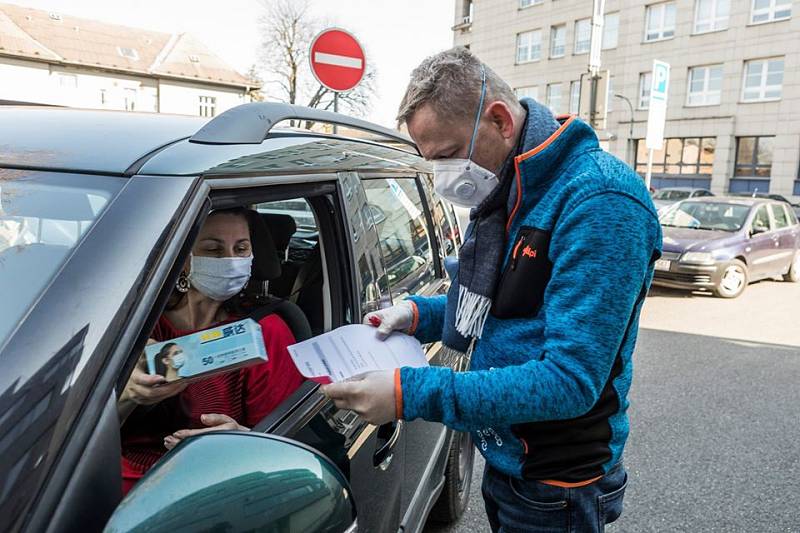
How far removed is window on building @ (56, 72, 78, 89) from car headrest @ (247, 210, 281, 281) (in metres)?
47.4

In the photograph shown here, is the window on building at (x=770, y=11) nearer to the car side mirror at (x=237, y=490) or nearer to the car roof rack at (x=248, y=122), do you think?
the car roof rack at (x=248, y=122)

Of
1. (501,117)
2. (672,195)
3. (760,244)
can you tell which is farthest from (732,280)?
(672,195)

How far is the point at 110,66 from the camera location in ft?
147

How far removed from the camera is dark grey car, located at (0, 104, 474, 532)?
2.99 ft

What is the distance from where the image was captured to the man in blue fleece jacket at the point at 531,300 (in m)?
1.28

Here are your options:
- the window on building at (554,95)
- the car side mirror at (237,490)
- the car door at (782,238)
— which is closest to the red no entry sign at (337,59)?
the car side mirror at (237,490)

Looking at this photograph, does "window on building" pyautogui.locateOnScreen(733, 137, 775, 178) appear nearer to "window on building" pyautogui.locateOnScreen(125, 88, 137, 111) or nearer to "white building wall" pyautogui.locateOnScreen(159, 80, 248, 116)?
"white building wall" pyautogui.locateOnScreen(159, 80, 248, 116)

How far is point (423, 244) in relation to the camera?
9.85 feet

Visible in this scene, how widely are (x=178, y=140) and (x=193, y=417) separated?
2.91 ft

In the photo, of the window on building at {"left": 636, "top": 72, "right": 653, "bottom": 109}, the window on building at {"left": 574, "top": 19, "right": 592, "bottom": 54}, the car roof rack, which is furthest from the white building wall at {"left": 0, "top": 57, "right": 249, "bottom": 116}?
the car roof rack

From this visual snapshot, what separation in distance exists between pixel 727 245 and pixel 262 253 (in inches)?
358

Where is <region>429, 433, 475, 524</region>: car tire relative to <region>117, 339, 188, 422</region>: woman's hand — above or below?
→ below

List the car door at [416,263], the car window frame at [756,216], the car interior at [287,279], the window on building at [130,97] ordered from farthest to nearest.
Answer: the window on building at [130,97] < the car window frame at [756,216] < the car door at [416,263] < the car interior at [287,279]

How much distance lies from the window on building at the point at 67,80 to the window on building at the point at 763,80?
4225 cm
